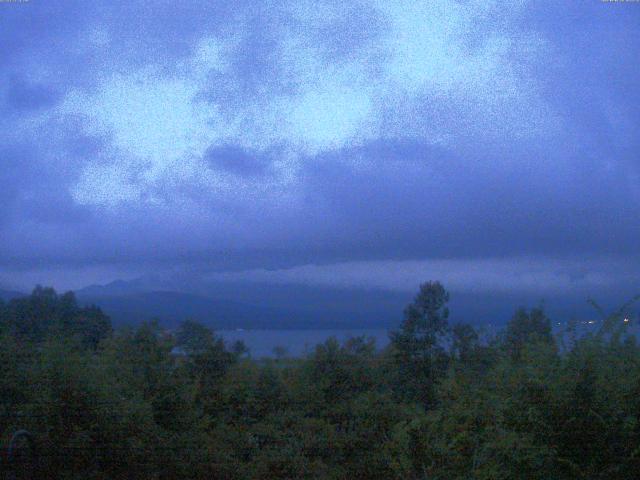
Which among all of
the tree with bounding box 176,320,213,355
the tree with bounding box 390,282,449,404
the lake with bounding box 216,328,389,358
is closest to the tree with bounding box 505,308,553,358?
the tree with bounding box 390,282,449,404

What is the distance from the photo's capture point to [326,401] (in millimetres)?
10094

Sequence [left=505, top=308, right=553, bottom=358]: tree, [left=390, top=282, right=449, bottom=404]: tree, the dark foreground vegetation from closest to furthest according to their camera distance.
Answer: the dark foreground vegetation < [left=505, top=308, right=553, bottom=358]: tree < [left=390, top=282, right=449, bottom=404]: tree

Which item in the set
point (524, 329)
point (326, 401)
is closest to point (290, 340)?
point (326, 401)

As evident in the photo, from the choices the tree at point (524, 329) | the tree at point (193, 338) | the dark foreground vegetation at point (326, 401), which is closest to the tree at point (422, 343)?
the dark foreground vegetation at point (326, 401)

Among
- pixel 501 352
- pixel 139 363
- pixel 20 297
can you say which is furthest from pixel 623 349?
pixel 20 297

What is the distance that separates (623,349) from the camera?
5.97 meters

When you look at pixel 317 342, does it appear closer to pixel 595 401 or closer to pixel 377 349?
pixel 377 349

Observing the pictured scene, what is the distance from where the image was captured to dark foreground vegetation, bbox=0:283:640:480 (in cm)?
556

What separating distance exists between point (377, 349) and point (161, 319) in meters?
3.44

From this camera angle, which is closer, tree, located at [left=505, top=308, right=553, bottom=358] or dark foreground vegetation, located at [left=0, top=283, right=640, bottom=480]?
dark foreground vegetation, located at [left=0, top=283, right=640, bottom=480]

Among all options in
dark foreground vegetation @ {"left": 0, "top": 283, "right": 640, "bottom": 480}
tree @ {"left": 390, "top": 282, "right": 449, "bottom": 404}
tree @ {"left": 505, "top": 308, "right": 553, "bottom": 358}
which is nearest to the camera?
dark foreground vegetation @ {"left": 0, "top": 283, "right": 640, "bottom": 480}

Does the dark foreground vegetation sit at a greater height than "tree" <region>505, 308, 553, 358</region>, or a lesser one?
lesser

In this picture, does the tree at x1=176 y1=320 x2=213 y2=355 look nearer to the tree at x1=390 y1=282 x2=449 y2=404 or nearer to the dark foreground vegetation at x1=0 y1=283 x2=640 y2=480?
the dark foreground vegetation at x1=0 y1=283 x2=640 y2=480

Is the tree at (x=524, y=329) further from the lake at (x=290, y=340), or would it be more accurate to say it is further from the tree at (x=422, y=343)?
the lake at (x=290, y=340)
